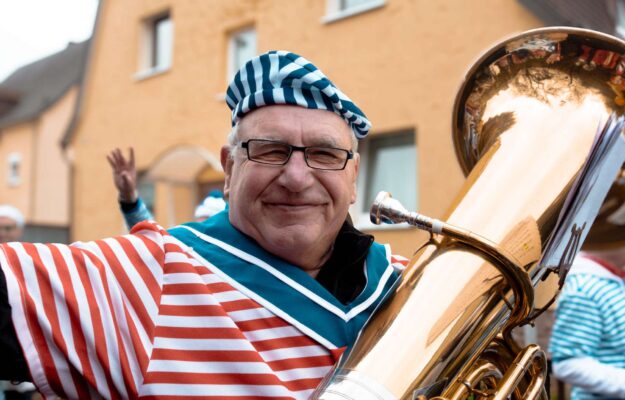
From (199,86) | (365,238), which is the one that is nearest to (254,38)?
(199,86)

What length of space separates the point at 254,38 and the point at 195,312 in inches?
338

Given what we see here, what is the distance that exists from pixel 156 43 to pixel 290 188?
10330mm

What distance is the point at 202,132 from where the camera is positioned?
980cm

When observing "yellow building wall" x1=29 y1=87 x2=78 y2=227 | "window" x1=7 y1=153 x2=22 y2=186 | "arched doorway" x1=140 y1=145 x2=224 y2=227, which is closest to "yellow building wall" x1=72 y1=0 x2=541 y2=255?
"arched doorway" x1=140 y1=145 x2=224 y2=227

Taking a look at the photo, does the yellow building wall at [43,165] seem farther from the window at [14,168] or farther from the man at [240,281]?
the man at [240,281]

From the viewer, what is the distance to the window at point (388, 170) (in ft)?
24.9

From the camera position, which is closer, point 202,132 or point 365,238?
point 365,238

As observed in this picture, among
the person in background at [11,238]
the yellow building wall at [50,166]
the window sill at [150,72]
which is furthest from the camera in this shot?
the yellow building wall at [50,166]

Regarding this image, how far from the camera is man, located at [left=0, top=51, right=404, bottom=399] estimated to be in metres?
1.30

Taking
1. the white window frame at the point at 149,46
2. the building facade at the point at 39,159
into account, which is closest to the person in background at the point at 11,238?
the white window frame at the point at 149,46

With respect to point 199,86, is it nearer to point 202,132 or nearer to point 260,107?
point 202,132

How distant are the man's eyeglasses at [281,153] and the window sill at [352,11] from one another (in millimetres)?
6531

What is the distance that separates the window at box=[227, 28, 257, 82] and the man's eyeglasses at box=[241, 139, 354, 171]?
8.35 m

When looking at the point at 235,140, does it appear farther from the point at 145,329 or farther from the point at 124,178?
the point at 124,178
